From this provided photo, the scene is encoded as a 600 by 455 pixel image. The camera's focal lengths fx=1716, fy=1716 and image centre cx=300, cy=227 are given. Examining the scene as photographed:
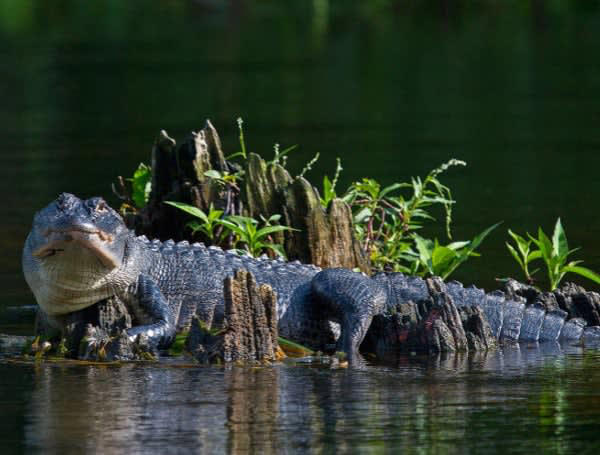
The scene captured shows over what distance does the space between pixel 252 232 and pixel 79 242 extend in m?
2.20

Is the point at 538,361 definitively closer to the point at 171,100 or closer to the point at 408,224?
the point at 408,224

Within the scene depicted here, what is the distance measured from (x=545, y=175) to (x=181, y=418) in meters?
11.7

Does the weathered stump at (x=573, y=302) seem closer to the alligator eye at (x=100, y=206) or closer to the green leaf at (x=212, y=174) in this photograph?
the green leaf at (x=212, y=174)

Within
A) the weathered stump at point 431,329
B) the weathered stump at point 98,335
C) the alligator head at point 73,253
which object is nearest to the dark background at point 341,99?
the weathered stump at point 431,329

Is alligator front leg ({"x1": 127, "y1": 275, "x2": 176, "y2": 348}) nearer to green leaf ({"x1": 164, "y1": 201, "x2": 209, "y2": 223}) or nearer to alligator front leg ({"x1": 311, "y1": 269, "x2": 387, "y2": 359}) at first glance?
alligator front leg ({"x1": 311, "y1": 269, "x2": 387, "y2": 359})

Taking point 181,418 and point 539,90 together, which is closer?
point 181,418

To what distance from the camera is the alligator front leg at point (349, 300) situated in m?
10.6

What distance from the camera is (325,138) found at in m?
23.9

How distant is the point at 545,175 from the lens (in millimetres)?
19625

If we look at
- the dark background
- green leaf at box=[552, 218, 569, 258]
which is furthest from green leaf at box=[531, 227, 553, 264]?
the dark background

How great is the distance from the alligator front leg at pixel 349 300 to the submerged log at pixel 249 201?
4.41 ft

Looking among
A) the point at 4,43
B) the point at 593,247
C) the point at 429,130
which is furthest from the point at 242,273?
the point at 4,43

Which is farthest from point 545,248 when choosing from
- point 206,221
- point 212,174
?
point 212,174

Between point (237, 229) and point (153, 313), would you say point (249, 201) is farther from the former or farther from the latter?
point (153, 313)
